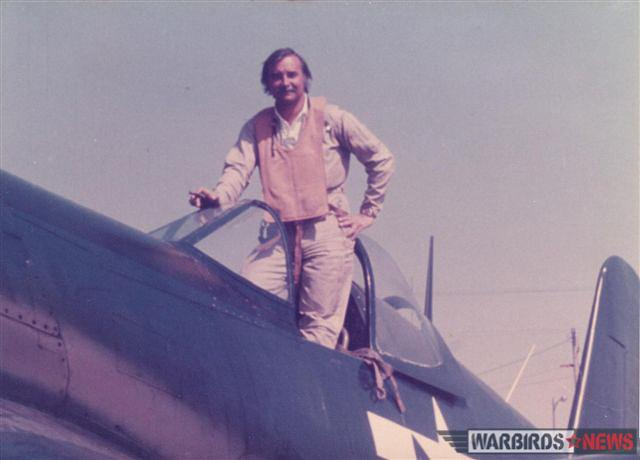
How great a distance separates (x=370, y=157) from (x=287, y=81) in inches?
22.4

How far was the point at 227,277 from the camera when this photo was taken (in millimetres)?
3965

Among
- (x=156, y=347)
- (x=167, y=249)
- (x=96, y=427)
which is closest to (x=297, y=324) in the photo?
(x=167, y=249)

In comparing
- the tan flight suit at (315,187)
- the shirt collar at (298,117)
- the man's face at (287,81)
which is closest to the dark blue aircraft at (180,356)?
the tan flight suit at (315,187)

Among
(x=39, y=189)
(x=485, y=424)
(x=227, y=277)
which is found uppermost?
(x=39, y=189)

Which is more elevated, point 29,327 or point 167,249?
point 167,249

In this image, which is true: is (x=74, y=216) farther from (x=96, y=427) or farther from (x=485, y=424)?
(x=485, y=424)

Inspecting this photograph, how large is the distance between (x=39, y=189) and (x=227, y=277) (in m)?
0.91

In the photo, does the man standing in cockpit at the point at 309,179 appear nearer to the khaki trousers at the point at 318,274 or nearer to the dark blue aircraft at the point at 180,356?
the khaki trousers at the point at 318,274

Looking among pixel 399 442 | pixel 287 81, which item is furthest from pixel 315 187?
pixel 399 442

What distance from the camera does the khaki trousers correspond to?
426cm

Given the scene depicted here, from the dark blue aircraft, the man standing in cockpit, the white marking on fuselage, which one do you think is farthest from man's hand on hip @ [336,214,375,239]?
the white marking on fuselage

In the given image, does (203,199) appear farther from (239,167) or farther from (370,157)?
(370,157)

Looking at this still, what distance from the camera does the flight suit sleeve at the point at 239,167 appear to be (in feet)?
15.5

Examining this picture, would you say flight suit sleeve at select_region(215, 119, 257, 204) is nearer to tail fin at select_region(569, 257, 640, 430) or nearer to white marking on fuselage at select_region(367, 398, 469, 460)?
white marking on fuselage at select_region(367, 398, 469, 460)
